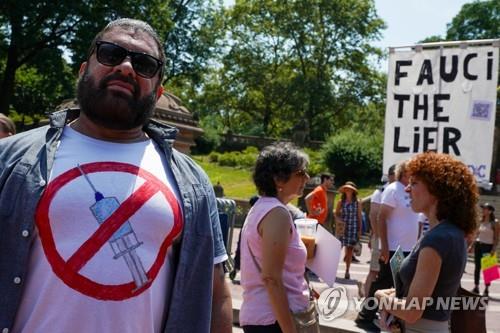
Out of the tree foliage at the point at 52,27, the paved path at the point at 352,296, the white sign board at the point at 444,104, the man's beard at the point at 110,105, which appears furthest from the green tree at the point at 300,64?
the man's beard at the point at 110,105

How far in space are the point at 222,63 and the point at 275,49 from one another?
181 inches

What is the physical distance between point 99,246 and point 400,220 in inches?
202

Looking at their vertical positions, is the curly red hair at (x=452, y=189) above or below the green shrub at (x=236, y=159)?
above

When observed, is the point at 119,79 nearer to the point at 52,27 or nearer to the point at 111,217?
the point at 111,217

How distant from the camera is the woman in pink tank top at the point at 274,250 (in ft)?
11.2

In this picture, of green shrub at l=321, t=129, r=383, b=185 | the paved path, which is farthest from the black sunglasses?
green shrub at l=321, t=129, r=383, b=185

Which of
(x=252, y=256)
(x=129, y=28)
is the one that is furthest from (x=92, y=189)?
(x=252, y=256)

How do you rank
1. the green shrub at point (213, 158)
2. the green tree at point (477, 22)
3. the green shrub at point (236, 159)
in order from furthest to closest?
the green tree at point (477, 22)
the green shrub at point (213, 158)
the green shrub at point (236, 159)

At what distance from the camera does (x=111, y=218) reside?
2041 mm

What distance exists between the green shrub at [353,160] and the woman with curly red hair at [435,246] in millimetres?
32763

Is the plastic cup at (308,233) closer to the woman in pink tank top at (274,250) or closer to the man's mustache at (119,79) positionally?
the woman in pink tank top at (274,250)

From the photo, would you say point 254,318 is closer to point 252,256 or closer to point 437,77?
point 252,256

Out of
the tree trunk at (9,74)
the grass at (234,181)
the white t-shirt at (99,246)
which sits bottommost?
the grass at (234,181)

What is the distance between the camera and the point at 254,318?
3.59m
